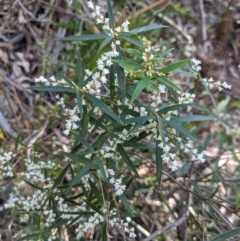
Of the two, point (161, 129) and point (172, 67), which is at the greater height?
point (172, 67)

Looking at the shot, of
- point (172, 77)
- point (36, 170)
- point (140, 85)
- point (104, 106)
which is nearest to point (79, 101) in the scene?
point (104, 106)

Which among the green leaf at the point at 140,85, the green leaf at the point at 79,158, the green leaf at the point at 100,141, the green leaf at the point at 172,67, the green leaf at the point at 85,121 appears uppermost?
the green leaf at the point at 172,67

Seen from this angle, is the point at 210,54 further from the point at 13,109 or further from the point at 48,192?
the point at 48,192

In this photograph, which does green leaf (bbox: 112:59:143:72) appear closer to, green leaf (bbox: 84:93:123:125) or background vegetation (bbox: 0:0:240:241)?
green leaf (bbox: 84:93:123:125)

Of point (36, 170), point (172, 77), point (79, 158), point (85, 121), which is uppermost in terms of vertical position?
point (172, 77)

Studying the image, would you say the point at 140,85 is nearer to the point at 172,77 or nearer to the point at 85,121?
the point at 85,121

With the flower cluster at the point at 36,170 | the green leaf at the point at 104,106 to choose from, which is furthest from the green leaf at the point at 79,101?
the flower cluster at the point at 36,170

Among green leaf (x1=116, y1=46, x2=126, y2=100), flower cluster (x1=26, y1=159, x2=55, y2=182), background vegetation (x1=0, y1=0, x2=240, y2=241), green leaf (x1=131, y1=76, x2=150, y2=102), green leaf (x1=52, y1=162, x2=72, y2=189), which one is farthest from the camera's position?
background vegetation (x1=0, y1=0, x2=240, y2=241)

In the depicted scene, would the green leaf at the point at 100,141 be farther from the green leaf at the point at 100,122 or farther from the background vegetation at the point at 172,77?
the background vegetation at the point at 172,77

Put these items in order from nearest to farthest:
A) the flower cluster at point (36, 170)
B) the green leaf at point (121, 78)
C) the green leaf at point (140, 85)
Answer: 1. the green leaf at point (140, 85)
2. the green leaf at point (121, 78)
3. the flower cluster at point (36, 170)

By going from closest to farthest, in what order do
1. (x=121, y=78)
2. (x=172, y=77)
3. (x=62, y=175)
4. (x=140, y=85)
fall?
1. (x=140, y=85)
2. (x=121, y=78)
3. (x=62, y=175)
4. (x=172, y=77)

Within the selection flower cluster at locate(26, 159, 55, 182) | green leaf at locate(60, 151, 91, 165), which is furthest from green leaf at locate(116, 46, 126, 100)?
flower cluster at locate(26, 159, 55, 182)

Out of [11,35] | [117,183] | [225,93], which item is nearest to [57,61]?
[11,35]

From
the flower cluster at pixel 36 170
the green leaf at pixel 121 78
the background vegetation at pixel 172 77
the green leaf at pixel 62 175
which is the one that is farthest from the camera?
the background vegetation at pixel 172 77
